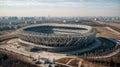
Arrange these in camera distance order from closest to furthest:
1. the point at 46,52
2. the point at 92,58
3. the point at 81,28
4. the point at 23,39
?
1. the point at 92,58
2. the point at 46,52
3. the point at 23,39
4. the point at 81,28

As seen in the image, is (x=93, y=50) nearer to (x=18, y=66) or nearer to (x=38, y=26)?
(x=18, y=66)

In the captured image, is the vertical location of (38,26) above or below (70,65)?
above

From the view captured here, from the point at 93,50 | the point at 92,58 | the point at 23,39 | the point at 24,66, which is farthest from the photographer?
the point at 23,39

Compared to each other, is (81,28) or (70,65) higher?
(81,28)

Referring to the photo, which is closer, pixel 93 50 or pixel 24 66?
pixel 24 66

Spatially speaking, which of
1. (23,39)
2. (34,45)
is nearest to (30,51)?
(34,45)

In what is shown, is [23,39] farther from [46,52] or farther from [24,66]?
[24,66]

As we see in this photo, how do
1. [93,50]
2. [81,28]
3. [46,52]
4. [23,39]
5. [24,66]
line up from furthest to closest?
[81,28] < [23,39] < [93,50] < [46,52] < [24,66]

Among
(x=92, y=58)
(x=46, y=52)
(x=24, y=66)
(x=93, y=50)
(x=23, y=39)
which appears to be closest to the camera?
(x=24, y=66)

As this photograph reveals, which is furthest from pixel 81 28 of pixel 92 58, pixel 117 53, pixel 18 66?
pixel 18 66
